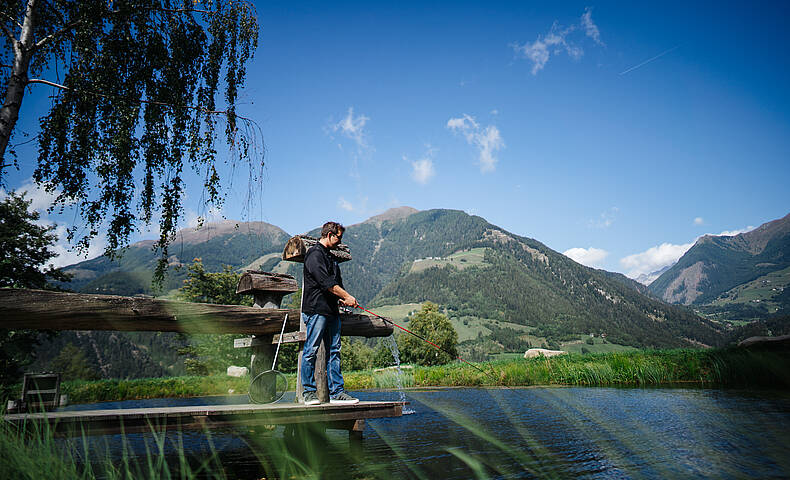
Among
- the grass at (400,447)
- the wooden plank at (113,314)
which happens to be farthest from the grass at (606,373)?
the wooden plank at (113,314)

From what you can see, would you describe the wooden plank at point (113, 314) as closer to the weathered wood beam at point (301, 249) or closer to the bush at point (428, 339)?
the weathered wood beam at point (301, 249)

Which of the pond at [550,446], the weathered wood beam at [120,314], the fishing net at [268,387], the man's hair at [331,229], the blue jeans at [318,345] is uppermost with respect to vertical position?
the man's hair at [331,229]

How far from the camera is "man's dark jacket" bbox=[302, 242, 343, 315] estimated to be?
541 cm

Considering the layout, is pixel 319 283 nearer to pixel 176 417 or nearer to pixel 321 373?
pixel 321 373

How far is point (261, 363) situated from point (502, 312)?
18855 cm

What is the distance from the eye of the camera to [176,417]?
4.04 m

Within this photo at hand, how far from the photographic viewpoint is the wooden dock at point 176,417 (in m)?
3.71

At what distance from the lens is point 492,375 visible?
17172 mm

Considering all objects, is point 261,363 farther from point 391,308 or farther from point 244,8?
point 391,308

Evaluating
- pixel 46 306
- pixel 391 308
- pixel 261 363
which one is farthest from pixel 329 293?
pixel 391 308

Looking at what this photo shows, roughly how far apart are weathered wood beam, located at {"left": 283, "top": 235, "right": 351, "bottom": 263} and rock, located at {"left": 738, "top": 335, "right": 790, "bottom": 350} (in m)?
11.7

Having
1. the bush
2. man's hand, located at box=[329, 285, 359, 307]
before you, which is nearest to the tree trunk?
man's hand, located at box=[329, 285, 359, 307]

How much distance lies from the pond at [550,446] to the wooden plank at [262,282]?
1.97 metres

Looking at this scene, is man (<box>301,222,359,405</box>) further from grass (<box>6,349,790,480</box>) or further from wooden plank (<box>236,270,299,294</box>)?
grass (<box>6,349,790,480</box>)
